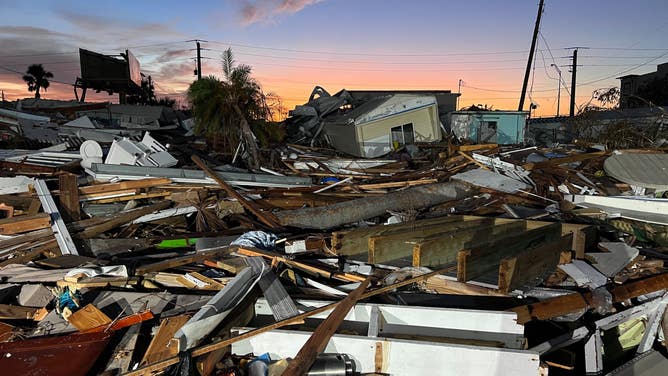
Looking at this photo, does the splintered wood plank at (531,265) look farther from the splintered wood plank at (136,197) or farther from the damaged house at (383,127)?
the damaged house at (383,127)

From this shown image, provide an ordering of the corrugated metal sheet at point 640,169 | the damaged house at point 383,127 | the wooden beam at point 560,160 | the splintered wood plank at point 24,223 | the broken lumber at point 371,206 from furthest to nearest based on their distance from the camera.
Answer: the damaged house at point 383,127 → the wooden beam at point 560,160 → the corrugated metal sheet at point 640,169 → the broken lumber at point 371,206 → the splintered wood plank at point 24,223

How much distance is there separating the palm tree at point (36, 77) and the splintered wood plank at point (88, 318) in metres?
52.2

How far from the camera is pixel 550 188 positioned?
8188 millimetres

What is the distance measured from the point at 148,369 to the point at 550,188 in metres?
7.83

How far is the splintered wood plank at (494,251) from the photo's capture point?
13.2 feet

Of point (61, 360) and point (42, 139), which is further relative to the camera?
point (42, 139)

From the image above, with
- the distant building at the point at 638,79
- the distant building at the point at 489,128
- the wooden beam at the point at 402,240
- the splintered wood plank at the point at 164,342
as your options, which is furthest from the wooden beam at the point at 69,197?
the distant building at the point at 638,79

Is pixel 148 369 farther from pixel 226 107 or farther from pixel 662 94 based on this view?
pixel 662 94

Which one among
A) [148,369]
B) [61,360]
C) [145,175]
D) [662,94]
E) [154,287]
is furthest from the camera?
[662,94]

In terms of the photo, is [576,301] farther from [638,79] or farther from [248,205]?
[638,79]

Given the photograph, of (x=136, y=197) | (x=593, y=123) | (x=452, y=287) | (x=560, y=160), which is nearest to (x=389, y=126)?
(x=560, y=160)

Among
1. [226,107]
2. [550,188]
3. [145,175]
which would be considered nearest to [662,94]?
[550,188]

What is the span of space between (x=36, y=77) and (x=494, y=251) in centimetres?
5486

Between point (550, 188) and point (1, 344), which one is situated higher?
point (550, 188)
